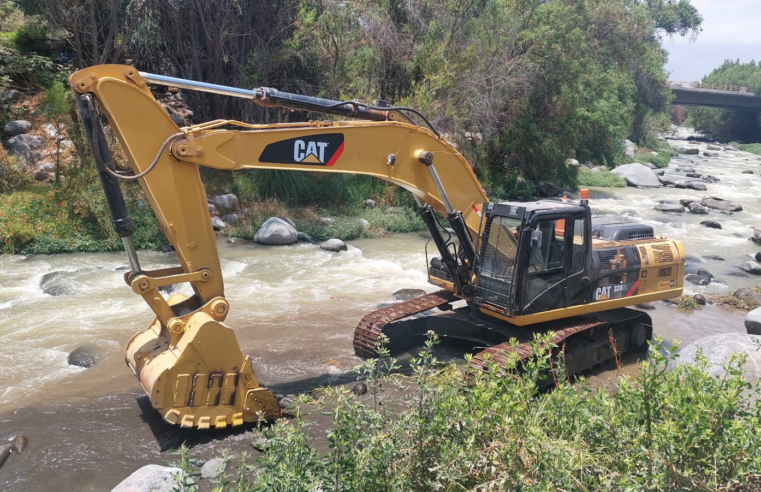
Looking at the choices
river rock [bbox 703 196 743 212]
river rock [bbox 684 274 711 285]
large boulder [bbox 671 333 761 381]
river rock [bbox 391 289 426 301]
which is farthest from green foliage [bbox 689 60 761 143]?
large boulder [bbox 671 333 761 381]

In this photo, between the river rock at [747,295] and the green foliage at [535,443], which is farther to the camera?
the river rock at [747,295]

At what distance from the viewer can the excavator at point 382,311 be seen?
577 centimetres

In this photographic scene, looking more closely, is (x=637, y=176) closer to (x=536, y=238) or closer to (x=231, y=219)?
(x=231, y=219)

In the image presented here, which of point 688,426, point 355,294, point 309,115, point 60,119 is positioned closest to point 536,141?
point 309,115

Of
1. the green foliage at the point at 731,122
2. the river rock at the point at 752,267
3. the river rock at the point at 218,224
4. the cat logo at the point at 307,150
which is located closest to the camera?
the cat logo at the point at 307,150

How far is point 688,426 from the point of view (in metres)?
3.63

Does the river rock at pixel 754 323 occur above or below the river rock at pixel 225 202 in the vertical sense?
below

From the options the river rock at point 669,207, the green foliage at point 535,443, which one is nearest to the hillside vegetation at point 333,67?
the river rock at point 669,207

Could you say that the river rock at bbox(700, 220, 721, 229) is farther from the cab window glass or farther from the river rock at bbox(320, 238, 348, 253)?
the cab window glass

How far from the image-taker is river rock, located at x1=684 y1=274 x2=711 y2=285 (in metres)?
13.6

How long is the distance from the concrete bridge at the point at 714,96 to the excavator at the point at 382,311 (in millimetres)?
52844

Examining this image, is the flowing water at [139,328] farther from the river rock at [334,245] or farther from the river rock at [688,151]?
the river rock at [688,151]

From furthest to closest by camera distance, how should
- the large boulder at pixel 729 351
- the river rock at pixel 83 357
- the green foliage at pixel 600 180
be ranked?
the green foliage at pixel 600 180, the river rock at pixel 83 357, the large boulder at pixel 729 351

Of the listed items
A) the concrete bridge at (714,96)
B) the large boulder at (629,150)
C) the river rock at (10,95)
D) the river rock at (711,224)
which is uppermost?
the concrete bridge at (714,96)
